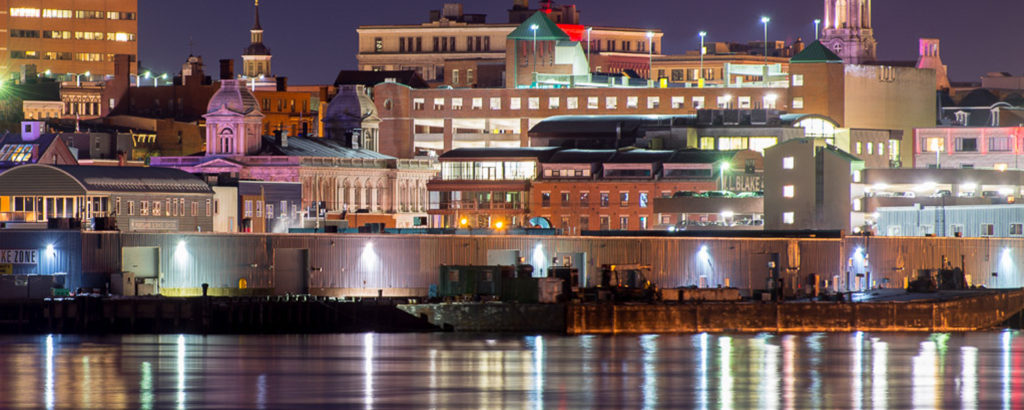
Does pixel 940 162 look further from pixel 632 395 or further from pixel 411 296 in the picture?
pixel 632 395

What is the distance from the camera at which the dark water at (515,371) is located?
77.2 meters

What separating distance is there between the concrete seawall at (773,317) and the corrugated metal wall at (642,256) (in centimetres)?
1331

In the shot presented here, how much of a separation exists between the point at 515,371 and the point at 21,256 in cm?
4270

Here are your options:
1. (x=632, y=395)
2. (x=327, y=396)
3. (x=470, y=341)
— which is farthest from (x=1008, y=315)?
(x=327, y=396)

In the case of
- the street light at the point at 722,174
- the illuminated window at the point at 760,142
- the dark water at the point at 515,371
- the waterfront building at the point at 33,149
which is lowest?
the dark water at the point at 515,371

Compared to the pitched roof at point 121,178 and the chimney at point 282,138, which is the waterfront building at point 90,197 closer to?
the pitched roof at point 121,178

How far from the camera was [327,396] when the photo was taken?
78.1 m

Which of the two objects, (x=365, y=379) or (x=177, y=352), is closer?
(x=365, y=379)

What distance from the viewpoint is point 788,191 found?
141 m

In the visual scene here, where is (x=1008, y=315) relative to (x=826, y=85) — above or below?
below

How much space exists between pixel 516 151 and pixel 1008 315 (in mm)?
67343

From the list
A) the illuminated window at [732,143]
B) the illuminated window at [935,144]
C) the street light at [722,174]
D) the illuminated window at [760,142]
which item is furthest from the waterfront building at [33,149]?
the illuminated window at [935,144]

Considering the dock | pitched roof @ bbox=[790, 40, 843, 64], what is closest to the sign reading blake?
the dock

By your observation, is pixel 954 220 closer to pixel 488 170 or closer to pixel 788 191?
pixel 788 191
